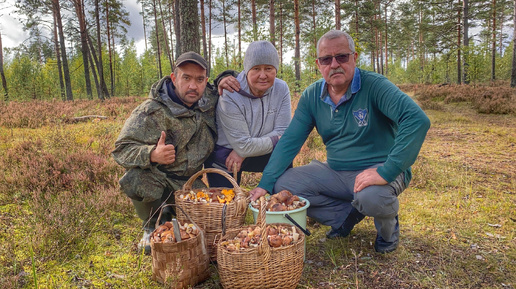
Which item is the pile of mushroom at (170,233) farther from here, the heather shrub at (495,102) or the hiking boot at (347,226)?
the heather shrub at (495,102)

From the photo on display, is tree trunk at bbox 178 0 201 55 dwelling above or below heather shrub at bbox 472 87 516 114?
above

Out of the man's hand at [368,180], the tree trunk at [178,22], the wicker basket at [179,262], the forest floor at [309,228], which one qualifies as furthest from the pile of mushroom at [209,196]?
the tree trunk at [178,22]

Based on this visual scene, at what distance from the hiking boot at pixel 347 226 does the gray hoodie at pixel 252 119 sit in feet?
3.65

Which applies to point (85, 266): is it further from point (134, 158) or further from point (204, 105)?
point (204, 105)

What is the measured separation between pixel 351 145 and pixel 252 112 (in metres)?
1.16

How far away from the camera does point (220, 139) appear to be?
3682 mm

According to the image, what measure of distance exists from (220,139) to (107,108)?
1035 cm

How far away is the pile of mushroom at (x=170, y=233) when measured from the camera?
2.39 m

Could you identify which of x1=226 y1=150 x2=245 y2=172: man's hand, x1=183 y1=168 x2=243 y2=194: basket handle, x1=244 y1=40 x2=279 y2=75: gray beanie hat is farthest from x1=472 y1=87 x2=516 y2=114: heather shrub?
x1=183 y1=168 x2=243 y2=194: basket handle

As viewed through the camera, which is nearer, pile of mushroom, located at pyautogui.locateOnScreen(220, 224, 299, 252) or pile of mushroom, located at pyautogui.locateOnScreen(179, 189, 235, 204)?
pile of mushroom, located at pyautogui.locateOnScreen(220, 224, 299, 252)

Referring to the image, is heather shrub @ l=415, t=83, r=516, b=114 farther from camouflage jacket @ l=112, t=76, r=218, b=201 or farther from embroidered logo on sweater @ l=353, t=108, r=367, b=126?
camouflage jacket @ l=112, t=76, r=218, b=201

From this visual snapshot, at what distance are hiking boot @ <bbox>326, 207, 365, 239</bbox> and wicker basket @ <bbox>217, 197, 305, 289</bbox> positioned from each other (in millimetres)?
1117

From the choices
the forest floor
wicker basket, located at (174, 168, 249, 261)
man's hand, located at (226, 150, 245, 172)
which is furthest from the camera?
man's hand, located at (226, 150, 245, 172)

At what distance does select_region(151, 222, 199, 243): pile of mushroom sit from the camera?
2.39m
